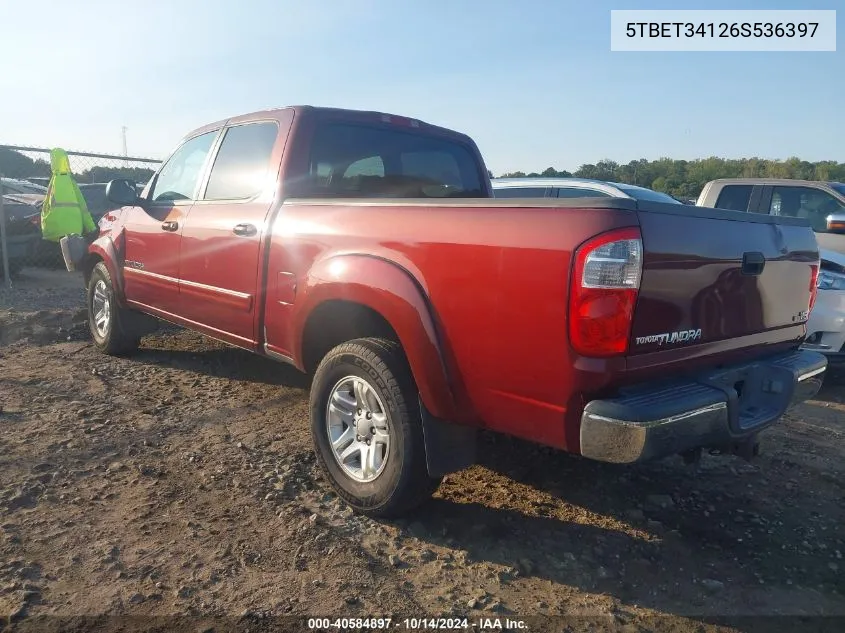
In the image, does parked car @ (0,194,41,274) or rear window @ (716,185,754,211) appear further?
parked car @ (0,194,41,274)

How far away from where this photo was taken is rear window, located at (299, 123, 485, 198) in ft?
12.6

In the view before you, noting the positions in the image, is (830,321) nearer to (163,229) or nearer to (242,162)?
(242,162)

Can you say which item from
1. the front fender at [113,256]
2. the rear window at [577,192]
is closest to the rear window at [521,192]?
the rear window at [577,192]

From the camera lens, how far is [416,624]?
234cm

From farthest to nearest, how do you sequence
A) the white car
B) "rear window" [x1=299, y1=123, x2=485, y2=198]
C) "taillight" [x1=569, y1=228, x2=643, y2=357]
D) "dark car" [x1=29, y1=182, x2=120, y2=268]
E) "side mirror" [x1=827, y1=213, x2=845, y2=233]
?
"dark car" [x1=29, y1=182, x2=120, y2=268] < "side mirror" [x1=827, y1=213, x2=845, y2=233] < the white car < "rear window" [x1=299, y1=123, x2=485, y2=198] < "taillight" [x1=569, y1=228, x2=643, y2=357]

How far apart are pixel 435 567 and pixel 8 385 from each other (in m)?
3.81

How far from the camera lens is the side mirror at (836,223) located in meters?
6.41

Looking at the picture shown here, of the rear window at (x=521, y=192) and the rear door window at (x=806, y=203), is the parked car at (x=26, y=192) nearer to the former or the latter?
the rear window at (x=521, y=192)

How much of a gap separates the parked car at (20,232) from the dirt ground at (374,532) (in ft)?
20.5

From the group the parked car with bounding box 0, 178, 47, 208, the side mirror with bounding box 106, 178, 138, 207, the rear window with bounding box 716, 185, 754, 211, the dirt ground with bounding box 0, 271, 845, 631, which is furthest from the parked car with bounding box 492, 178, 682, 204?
the parked car with bounding box 0, 178, 47, 208

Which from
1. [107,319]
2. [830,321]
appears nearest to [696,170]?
[830,321]

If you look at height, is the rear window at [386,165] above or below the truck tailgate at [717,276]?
above

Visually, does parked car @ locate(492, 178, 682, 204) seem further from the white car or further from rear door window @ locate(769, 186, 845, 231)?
the white car

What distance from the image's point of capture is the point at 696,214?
2.47m
